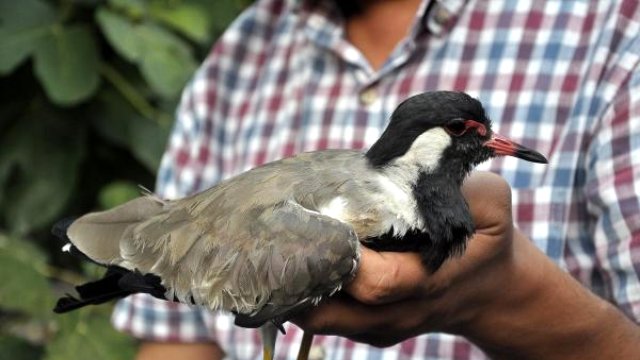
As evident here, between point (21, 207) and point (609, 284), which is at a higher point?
point (609, 284)

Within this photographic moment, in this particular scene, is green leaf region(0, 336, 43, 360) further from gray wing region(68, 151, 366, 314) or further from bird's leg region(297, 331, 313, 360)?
bird's leg region(297, 331, 313, 360)

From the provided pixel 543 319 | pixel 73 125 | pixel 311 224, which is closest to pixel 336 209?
pixel 311 224

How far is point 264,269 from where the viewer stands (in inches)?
77.0

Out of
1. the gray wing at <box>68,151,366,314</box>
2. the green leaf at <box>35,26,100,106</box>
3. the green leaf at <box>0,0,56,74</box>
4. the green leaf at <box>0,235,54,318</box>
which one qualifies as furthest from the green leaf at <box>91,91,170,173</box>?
the gray wing at <box>68,151,366,314</box>

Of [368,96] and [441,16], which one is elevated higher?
[441,16]

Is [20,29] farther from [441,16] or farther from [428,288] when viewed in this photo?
[428,288]

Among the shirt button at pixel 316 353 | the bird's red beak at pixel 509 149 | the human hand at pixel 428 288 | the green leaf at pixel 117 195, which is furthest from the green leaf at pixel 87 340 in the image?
the bird's red beak at pixel 509 149

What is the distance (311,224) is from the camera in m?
1.94

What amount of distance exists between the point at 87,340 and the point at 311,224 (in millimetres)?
945

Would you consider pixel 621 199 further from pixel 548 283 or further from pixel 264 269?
pixel 264 269

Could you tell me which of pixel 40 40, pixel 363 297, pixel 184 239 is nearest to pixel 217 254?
pixel 184 239

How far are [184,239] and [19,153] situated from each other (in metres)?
1.00

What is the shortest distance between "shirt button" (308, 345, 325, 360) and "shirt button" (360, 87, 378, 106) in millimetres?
450

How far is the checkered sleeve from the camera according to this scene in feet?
7.44
